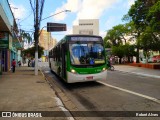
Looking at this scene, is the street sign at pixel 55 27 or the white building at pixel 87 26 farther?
the white building at pixel 87 26

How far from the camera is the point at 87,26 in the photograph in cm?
8762

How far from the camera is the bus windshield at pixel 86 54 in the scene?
15.0 meters

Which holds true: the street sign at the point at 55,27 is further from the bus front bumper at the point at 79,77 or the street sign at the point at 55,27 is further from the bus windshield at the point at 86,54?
the bus front bumper at the point at 79,77

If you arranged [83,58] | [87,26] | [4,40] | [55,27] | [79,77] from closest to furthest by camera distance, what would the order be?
[79,77]
[83,58]
[4,40]
[55,27]
[87,26]

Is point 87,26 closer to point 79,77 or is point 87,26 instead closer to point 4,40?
point 4,40

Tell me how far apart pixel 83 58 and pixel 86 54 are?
11.1 inches

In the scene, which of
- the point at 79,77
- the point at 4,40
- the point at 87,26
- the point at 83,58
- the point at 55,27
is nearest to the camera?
the point at 79,77

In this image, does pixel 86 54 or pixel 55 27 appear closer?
pixel 86 54

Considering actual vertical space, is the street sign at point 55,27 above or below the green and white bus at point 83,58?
above

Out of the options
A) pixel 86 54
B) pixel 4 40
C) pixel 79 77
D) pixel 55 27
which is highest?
pixel 55 27

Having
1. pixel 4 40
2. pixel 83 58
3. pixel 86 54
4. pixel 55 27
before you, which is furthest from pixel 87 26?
pixel 83 58

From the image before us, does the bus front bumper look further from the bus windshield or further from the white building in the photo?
the white building

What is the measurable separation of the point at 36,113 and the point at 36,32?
55.8 feet

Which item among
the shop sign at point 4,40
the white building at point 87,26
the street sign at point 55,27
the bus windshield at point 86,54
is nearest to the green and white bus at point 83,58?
the bus windshield at point 86,54
